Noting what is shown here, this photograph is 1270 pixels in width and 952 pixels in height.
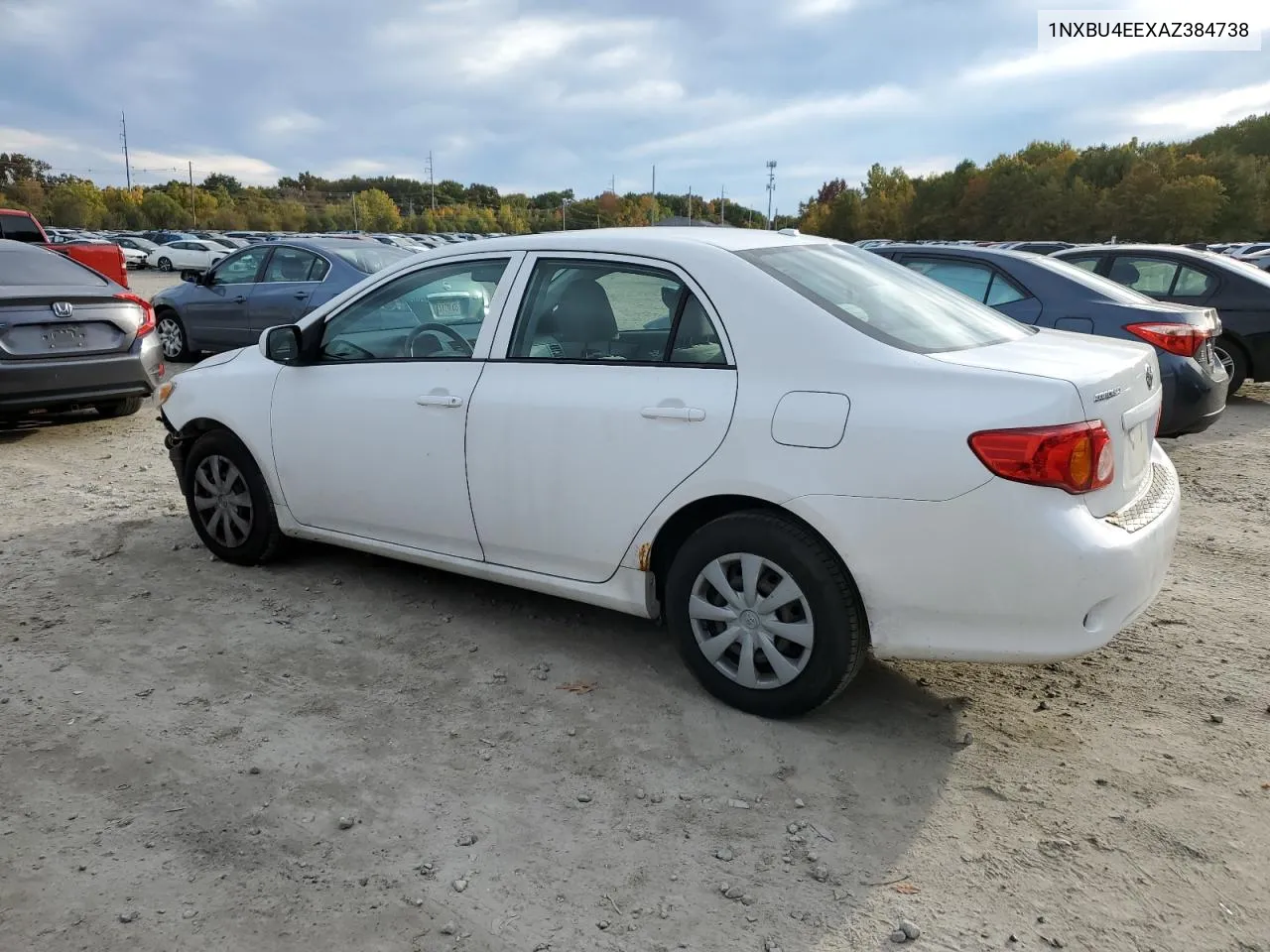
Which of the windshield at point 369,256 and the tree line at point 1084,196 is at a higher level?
the tree line at point 1084,196

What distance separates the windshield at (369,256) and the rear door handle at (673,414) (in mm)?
A: 7814

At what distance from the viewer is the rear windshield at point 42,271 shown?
7828 millimetres

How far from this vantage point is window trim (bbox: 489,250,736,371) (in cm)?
343

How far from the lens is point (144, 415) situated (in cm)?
901

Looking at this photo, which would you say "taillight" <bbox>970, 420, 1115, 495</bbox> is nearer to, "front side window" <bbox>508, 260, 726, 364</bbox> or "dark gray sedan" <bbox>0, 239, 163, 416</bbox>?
"front side window" <bbox>508, 260, 726, 364</bbox>

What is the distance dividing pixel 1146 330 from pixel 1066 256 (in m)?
3.45

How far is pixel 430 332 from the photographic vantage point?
433 cm

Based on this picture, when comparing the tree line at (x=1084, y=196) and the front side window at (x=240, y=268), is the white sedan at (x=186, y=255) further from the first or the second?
the tree line at (x=1084, y=196)

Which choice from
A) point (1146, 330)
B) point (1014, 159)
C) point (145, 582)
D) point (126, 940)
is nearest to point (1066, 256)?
point (1146, 330)

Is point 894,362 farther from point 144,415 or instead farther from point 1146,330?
point 144,415

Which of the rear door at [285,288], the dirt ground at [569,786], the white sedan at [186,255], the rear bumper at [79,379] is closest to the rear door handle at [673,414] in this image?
A: the dirt ground at [569,786]

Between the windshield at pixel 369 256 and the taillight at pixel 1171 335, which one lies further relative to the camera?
the windshield at pixel 369 256

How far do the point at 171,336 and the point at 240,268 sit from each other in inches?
58.7

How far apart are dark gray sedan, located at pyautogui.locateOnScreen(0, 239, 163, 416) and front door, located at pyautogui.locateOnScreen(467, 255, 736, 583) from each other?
5132 mm
